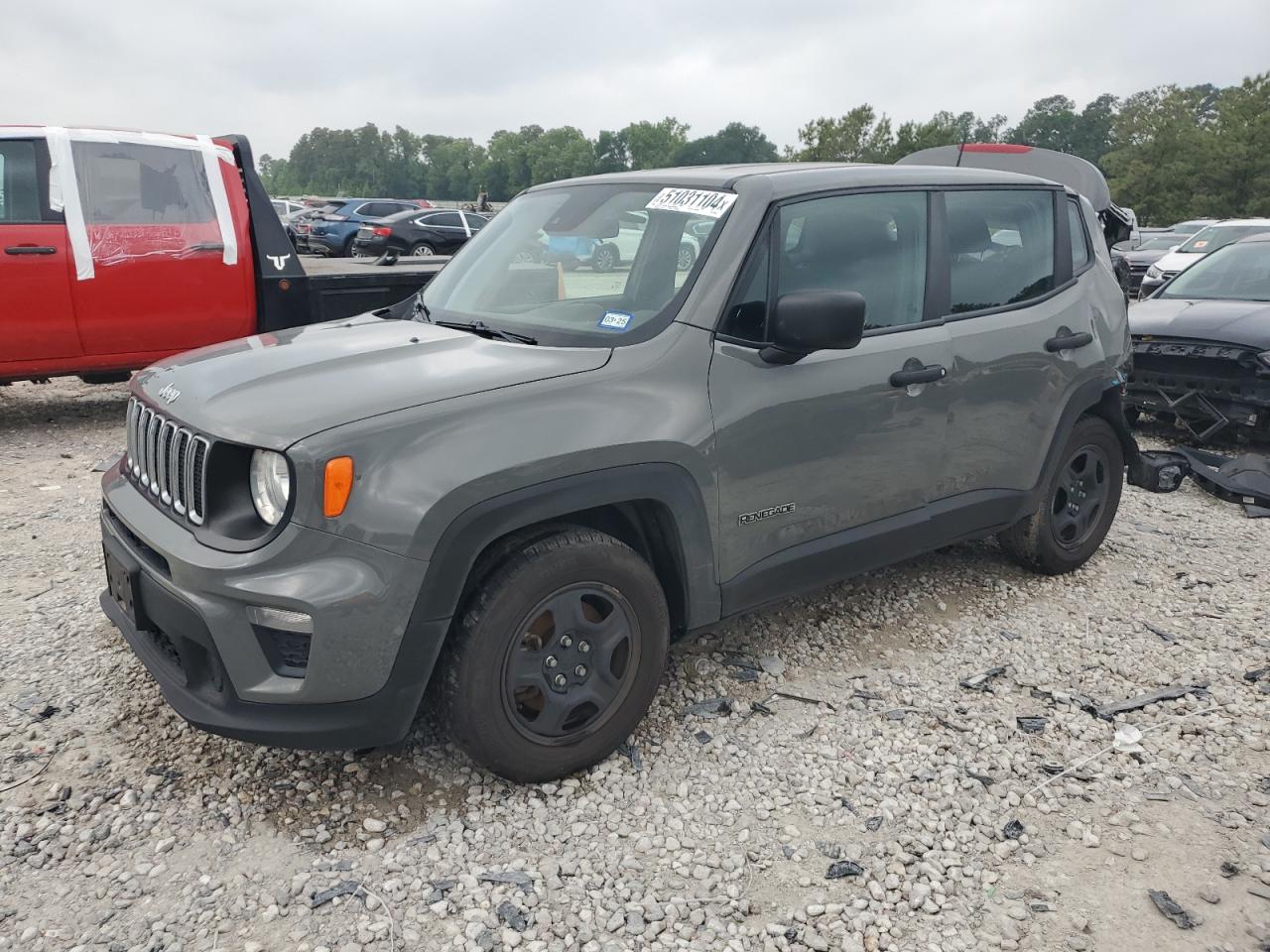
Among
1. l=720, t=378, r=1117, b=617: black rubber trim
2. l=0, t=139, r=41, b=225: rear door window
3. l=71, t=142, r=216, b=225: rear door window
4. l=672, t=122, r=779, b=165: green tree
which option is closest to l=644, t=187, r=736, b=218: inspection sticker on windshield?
l=720, t=378, r=1117, b=617: black rubber trim

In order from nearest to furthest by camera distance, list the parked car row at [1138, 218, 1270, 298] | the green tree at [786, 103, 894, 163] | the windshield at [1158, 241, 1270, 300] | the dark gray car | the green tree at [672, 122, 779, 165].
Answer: the dark gray car, the windshield at [1158, 241, 1270, 300], the parked car row at [1138, 218, 1270, 298], the green tree at [786, 103, 894, 163], the green tree at [672, 122, 779, 165]

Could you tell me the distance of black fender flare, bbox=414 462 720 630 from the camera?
2.50 m

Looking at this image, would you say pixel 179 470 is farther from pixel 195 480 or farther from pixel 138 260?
pixel 138 260

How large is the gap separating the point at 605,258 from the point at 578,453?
1011 mm

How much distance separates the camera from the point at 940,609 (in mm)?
4250

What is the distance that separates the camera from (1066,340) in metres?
4.17

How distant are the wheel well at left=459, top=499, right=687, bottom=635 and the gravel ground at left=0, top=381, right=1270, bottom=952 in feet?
1.71

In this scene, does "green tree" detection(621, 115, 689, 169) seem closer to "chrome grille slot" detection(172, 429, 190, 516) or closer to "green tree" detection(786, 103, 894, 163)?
"green tree" detection(786, 103, 894, 163)

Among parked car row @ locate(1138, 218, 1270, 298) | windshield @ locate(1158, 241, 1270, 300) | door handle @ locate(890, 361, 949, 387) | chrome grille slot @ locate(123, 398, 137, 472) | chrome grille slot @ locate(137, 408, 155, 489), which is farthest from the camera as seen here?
parked car row @ locate(1138, 218, 1270, 298)

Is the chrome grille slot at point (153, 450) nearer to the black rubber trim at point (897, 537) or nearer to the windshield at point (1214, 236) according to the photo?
the black rubber trim at point (897, 537)

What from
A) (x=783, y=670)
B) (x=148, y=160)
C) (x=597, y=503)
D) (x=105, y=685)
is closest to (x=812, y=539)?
(x=783, y=670)

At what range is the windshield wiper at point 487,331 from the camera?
10.3 ft

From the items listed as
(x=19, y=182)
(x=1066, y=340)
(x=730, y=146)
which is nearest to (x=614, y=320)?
(x=1066, y=340)

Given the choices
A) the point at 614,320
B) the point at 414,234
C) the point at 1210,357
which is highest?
the point at 614,320
